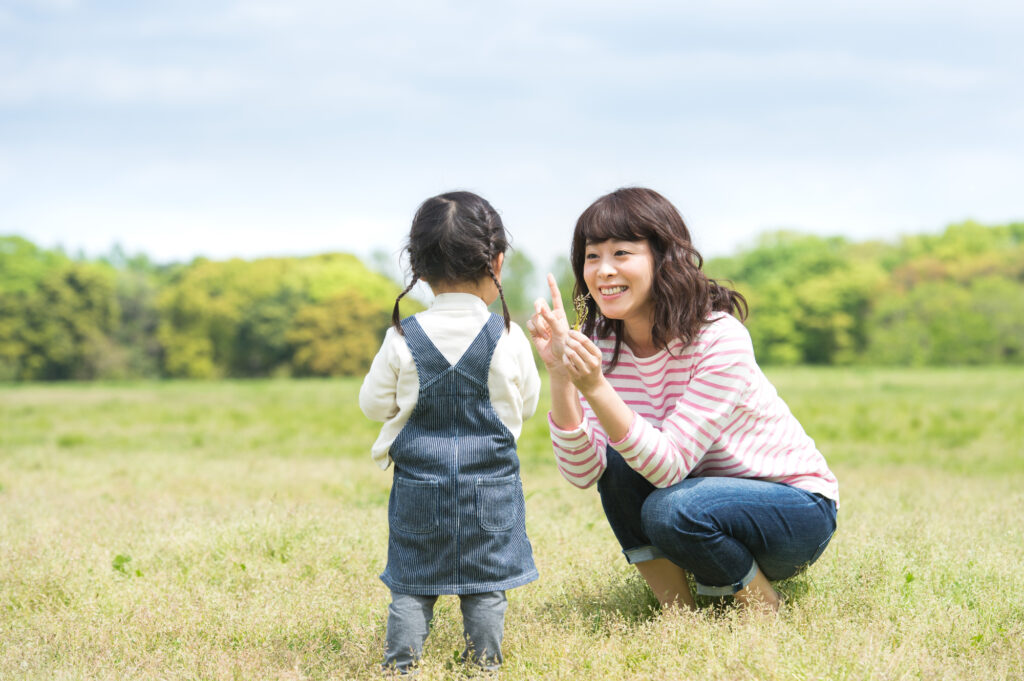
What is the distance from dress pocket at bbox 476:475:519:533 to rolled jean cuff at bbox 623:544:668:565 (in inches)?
33.5

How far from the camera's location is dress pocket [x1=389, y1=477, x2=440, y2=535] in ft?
11.7

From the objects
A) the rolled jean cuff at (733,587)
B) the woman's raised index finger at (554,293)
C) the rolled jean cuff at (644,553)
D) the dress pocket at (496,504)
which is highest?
the woman's raised index finger at (554,293)

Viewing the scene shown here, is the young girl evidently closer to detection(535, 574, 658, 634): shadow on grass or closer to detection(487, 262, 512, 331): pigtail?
detection(487, 262, 512, 331): pigtail

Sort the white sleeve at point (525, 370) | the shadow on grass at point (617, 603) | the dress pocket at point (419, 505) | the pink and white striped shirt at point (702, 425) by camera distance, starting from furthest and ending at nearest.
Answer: the shadow on grass at point (617, 603)
the pink and white striped shirt at point (702, 425)
the white sleeve at point (525, 370)
the dress pocket at point (419, 505)

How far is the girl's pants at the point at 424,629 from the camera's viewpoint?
11.8 ft

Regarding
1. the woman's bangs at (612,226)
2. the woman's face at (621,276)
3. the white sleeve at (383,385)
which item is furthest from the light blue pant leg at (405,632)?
the woman's bangs at (612,226)

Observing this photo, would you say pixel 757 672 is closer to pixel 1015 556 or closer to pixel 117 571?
pixel 1015 556

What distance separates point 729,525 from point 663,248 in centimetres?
123

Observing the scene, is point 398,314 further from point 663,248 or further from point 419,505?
point 663,248

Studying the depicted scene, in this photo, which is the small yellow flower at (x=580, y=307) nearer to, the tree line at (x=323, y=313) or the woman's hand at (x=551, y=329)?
the woman's hand at (x=551, y=329)

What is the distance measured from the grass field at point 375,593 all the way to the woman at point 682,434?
30 centimetres

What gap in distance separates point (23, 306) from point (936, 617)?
6602 cm

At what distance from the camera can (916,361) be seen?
223 ft

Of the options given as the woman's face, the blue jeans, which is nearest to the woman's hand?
the woman's face
